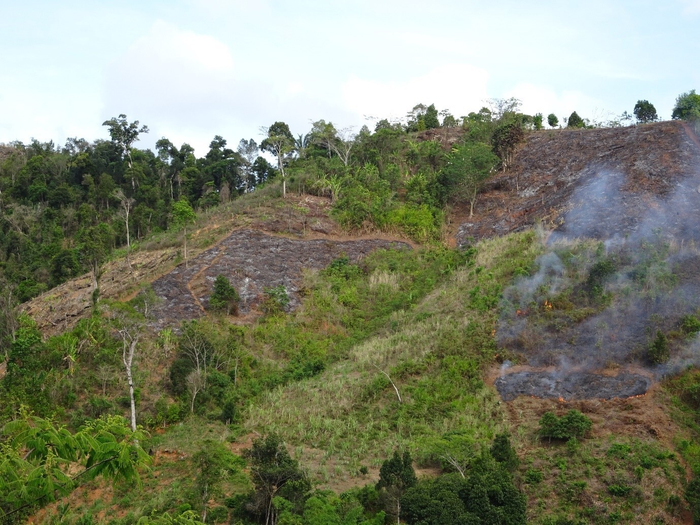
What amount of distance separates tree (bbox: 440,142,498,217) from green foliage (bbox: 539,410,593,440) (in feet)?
53.7

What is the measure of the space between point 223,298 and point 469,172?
46.2 feet

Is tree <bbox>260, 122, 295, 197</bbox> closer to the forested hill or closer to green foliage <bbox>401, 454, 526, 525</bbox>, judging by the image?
the forested hill

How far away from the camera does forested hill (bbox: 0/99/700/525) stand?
1301 cm

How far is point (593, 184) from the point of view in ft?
89.8

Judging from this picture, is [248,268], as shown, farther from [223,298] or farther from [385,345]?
[385,345]

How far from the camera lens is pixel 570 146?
32.6 meters

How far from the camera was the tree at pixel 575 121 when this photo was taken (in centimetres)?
3841

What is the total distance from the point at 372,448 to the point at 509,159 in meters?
21.8

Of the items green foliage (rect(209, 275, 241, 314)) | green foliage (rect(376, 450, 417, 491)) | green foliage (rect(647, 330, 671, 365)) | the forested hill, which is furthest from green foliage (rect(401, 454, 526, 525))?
green foliage (rect(209, 275, 241, 314))

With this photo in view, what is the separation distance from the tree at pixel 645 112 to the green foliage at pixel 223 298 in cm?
2630

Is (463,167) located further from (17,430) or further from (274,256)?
(17,430)

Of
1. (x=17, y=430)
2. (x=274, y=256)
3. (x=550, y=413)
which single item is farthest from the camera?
(x=274, y=256)

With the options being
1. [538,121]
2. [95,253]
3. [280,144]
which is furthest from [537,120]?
[95,253]

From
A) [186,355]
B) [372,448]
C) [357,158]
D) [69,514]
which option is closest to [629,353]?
[372,448]
